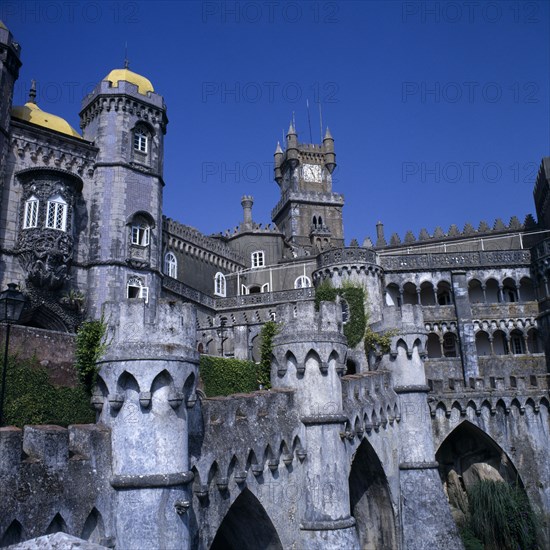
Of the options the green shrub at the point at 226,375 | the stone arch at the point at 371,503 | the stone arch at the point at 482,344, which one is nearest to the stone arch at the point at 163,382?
the green shrub at the point at 226,375

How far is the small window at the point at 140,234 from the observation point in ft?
114

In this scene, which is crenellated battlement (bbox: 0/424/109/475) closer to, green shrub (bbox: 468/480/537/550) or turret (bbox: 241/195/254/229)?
green shrub (bbox: 468/480/537/550)

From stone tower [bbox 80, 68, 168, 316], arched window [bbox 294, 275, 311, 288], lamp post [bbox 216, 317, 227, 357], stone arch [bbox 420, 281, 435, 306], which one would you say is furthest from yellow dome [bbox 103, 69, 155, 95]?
stone arch [bbox 420, 281, 435, 306]

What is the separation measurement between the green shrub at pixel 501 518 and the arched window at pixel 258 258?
35212 mm

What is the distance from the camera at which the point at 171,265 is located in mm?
46281

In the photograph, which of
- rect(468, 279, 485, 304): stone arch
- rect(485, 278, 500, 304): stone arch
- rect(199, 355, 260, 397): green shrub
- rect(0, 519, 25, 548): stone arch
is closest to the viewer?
rect(0, 519, 25, 548): stone arch

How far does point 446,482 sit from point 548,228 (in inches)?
943

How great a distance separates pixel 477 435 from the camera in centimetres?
3167

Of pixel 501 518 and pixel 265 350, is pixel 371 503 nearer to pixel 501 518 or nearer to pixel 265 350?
pixel 265 350

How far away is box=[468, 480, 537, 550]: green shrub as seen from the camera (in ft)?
85.8

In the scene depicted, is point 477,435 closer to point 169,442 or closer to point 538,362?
point 538,362

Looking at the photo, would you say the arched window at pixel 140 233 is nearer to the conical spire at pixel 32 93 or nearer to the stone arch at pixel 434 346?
the conical spire at pixel 32 93

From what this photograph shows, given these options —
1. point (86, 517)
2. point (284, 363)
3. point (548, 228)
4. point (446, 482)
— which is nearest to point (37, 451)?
point (86, 517)

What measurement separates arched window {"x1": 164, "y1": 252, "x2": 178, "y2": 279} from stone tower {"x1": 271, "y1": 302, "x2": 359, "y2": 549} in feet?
99.9
